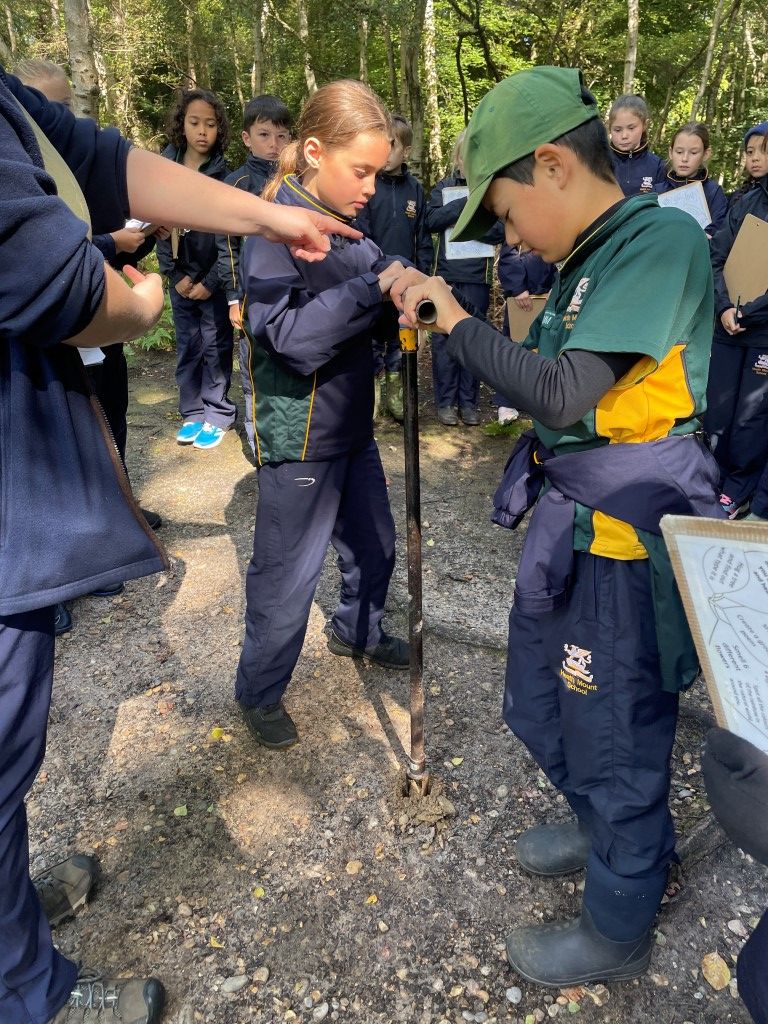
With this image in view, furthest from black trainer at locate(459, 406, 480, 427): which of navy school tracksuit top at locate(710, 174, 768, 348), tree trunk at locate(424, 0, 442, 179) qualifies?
tree trunk at locate(424, 0, 442, 179)

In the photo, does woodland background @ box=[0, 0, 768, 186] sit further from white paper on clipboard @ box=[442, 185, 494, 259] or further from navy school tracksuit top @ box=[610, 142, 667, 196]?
navy school tracksuit top @ box=[610, 142, 667, 196]

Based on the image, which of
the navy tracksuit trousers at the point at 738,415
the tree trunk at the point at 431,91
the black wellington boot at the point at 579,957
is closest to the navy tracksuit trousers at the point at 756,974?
the black wellington boot at the point at 579,957

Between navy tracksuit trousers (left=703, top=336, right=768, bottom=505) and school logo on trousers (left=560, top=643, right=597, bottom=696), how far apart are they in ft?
12.4

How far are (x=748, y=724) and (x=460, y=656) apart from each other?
225cm

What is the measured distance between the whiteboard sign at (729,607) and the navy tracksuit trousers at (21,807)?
136 cm

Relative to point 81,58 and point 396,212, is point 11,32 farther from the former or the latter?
point 396,212

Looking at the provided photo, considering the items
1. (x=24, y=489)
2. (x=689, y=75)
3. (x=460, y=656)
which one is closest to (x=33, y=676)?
(x=24, y=489)

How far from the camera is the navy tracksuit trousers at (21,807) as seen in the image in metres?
1.51

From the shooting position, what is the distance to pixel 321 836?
2504 mm

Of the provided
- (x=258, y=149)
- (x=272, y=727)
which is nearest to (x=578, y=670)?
(x=272, y=727)

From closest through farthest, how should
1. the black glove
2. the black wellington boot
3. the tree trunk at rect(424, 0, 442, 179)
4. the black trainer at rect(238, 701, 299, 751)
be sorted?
the black glove → the black wellington boot → the black trainer at rect(238, 701, 299, 751) → the tree trunk at rect(424, 0, 442, 179)

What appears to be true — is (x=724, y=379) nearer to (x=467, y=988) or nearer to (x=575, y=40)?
(x=467, y=988)

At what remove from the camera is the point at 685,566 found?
1194 millimetres

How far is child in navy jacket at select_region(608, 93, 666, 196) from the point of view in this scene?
18.9 ft
